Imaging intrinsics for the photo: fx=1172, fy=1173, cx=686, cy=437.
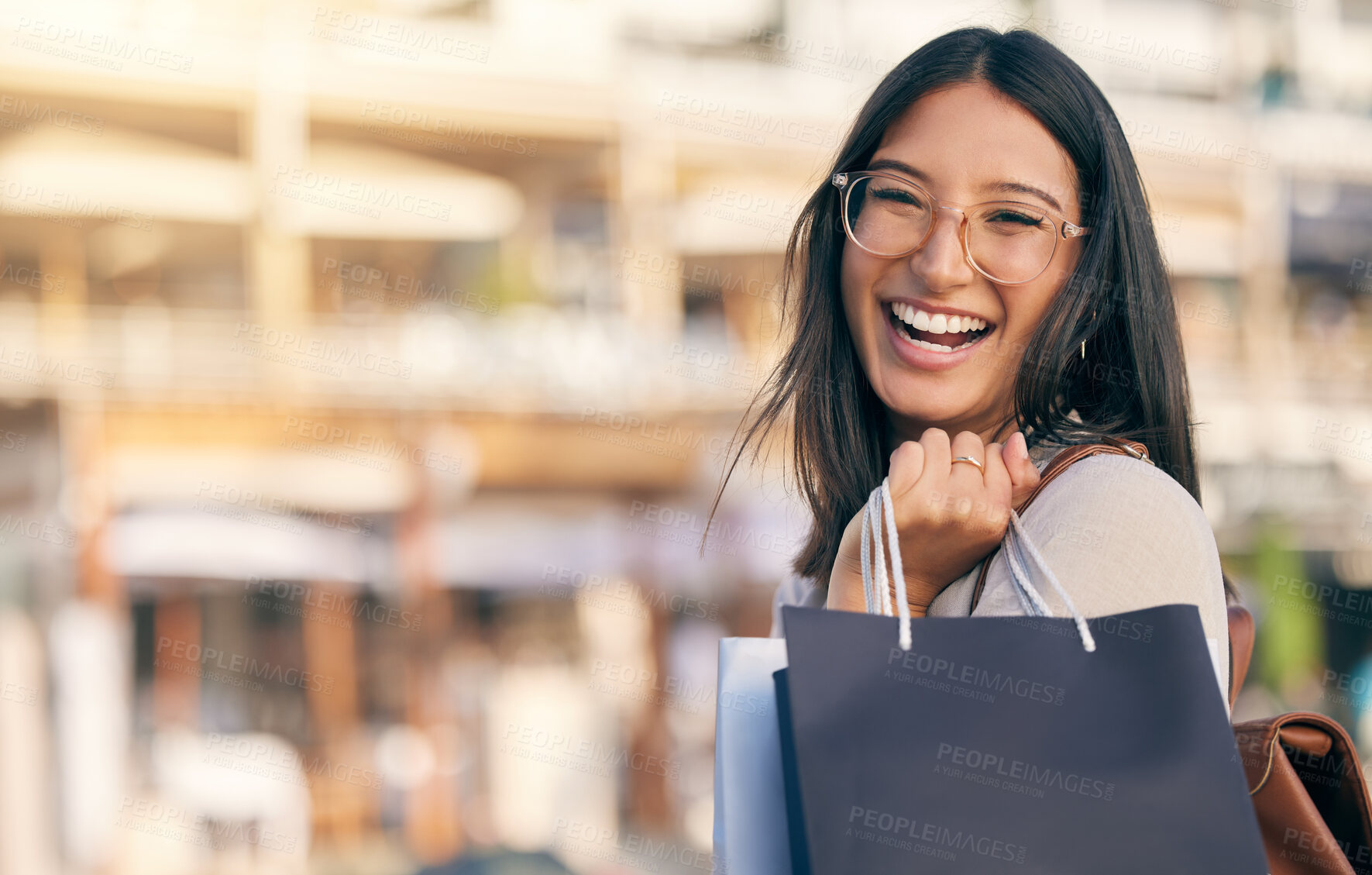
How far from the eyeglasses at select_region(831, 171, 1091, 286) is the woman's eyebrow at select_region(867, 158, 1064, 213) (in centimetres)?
1

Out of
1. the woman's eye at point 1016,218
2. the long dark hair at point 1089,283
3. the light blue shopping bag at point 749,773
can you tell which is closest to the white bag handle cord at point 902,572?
the light blue shopping bag at point 749,773

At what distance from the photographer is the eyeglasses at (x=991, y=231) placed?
1312 millimetres

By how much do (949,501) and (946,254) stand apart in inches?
13.5

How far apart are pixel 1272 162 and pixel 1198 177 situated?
1206mm

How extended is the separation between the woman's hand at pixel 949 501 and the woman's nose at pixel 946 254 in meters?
0.23

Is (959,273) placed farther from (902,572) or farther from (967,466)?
(902,572)

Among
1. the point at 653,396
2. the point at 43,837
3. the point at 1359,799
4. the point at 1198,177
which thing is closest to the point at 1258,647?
the point at 1198,177

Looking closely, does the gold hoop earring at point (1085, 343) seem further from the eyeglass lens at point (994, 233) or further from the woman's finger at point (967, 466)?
the woman's finger at point (967, 466)

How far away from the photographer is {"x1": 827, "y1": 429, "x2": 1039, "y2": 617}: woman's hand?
1.10 meters

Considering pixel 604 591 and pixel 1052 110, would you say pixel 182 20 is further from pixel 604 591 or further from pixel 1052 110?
pixel 1052 110

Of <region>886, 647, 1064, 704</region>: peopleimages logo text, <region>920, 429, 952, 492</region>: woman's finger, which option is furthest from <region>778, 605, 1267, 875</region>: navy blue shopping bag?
<region>920, 429, 952, 492</region>: woman's finger

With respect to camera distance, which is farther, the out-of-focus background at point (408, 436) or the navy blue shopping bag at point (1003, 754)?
the out-of-focus background at point (408, 436)

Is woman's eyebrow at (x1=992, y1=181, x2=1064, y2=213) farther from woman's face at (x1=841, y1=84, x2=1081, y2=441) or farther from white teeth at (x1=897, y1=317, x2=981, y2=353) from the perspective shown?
white teeth at (x1=897, y1=317, x2=981, y2=353)

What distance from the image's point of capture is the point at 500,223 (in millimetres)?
11656
